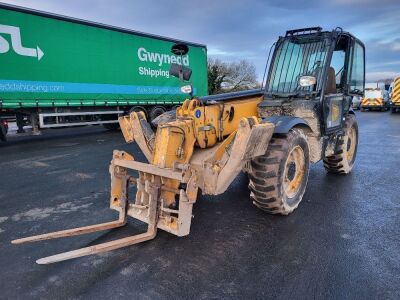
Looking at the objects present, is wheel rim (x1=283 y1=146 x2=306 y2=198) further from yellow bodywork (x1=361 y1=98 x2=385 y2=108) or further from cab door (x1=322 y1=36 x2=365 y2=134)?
yellow bodywork (x1=361 y1=98 x2=385 y2=108)

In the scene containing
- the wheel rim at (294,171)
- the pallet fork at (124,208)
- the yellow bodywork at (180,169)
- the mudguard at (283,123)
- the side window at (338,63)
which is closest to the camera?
the pallet fork at (124,208)

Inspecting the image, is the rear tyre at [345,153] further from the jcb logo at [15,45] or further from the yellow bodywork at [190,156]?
the jcb logo at [15,45]

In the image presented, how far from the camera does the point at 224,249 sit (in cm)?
349

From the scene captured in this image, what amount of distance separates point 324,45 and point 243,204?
8.88ft

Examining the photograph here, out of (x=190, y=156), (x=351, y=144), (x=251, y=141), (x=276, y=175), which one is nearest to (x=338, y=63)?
(x=351, y=144)

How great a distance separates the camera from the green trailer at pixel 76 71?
10.1 meters

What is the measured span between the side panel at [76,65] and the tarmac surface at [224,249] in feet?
18.2

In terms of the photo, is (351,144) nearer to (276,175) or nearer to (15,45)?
(276,175)

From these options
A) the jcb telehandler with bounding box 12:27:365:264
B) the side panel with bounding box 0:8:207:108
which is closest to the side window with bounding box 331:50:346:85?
the jcb telehandler with bounding box 12:27:365:264

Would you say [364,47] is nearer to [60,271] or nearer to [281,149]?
[281,149]

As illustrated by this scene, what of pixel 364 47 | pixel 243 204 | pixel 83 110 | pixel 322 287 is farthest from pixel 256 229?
pixel 83 110

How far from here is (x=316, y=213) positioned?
447 cm

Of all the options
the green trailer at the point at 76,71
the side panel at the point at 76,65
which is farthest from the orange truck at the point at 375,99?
the side panel at the point at 76,65

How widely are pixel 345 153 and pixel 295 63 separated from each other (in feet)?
6.66
